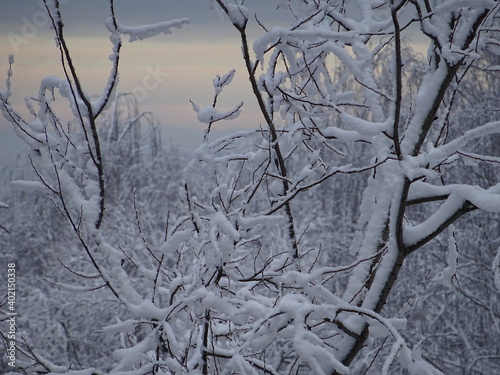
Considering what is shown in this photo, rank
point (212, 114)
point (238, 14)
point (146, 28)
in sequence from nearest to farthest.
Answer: point (238, 14) < point (146, 28) < point (212, 114)

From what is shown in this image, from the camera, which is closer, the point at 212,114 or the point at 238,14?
the point at 238,14

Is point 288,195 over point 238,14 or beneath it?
beneath

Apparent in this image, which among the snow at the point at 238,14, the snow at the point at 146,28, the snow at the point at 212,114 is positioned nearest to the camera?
the snow at the point at 238,14

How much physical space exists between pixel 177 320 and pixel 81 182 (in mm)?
753

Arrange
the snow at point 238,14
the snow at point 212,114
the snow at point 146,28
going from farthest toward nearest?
the snow at point 212,114, the snow at point 146,28, the snow at point 238,14

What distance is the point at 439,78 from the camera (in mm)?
1665

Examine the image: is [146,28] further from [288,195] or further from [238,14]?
[288,195]

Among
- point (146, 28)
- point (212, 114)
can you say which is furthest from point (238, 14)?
point (212, 114)

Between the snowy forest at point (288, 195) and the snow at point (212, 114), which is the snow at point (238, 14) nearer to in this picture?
the snowy forest at point (288, 195)

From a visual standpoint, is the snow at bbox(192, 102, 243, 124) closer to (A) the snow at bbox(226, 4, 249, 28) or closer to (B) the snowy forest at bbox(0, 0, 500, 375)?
(B) the snowy forest at bbox(0, 0, 500, 375)

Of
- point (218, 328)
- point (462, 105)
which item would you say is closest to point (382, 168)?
point (218, 328)

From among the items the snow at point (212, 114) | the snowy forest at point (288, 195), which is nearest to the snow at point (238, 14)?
the snowy forest at point (288, 195)

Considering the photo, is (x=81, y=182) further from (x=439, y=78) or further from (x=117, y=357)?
(x=439, y=78)

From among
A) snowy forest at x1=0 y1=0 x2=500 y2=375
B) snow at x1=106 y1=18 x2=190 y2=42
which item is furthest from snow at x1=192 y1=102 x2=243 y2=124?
snow at x1=106 y1=18 x2=190 y2=42
